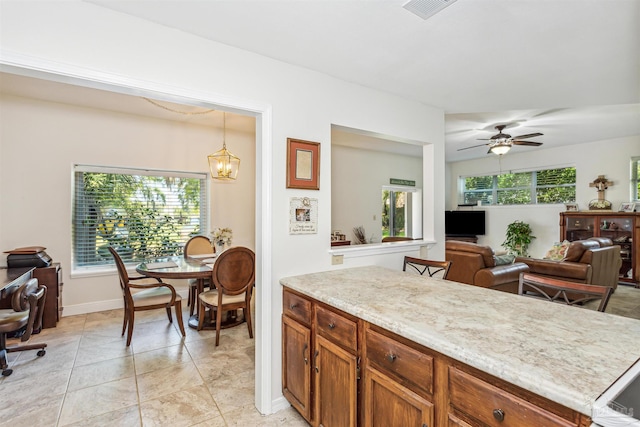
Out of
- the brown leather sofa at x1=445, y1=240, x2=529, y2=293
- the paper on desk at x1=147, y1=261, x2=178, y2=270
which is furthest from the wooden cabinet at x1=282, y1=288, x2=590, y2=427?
the brown leather sofa at x1=445, y1=240, x2=529, y2=293

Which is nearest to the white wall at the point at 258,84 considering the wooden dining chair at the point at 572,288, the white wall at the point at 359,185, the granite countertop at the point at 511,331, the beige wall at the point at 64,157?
the granite countertop at the point at 511,331

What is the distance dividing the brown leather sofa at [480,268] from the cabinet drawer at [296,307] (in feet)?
9.58

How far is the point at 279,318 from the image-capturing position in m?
2.19

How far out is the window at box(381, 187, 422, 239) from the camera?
Answer: 726 centimetres

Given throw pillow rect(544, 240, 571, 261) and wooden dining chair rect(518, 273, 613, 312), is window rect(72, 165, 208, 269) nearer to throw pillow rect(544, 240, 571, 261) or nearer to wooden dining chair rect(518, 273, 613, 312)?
wooden dining chair rect(518, 273, 613, 312)

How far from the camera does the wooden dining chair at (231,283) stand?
3.15 m

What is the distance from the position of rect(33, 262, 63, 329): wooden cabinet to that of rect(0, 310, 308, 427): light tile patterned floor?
13cm

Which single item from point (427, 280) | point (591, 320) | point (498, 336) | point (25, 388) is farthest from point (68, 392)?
point (591, 320)

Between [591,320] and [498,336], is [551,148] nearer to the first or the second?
[591,320]

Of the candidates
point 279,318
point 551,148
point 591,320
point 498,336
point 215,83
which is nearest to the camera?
point 498,336

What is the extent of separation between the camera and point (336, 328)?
1.63m

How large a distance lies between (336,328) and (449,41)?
1946mm

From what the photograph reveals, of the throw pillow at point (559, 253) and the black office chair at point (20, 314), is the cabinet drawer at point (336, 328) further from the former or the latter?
the throw pillow at point (559, 253)

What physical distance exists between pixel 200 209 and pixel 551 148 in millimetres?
7523
